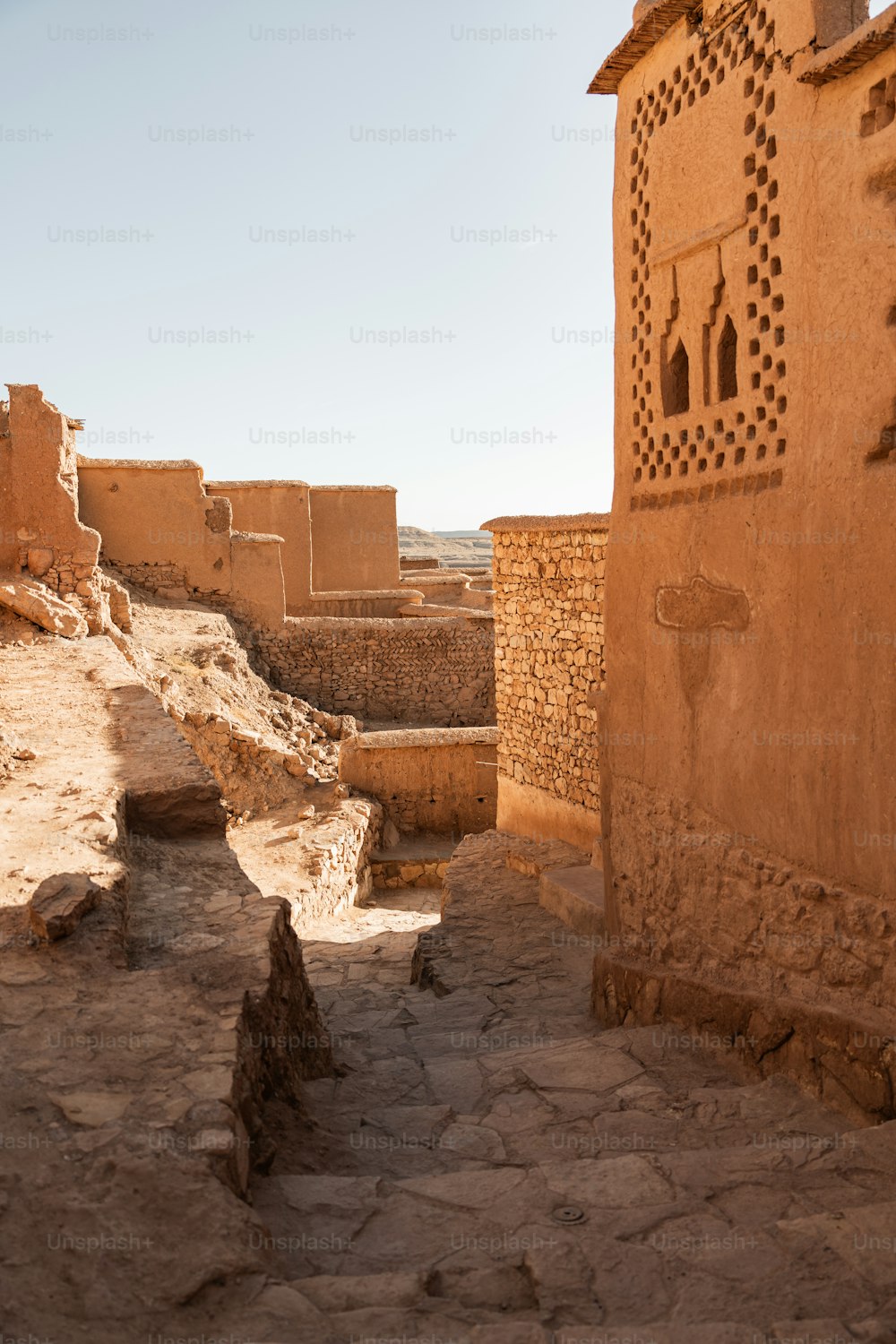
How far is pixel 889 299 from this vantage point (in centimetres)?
349

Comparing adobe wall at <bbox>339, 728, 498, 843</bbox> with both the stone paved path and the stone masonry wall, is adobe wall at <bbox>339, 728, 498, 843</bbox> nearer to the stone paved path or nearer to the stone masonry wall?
the stone masonry wall

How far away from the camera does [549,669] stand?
9.34m

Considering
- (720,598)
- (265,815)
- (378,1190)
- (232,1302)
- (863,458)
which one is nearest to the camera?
(232,1302)

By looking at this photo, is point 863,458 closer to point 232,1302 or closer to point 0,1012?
point 232,1302

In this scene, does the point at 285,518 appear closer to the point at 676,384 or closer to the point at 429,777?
the point at 429,777

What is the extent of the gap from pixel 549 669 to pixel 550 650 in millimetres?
186

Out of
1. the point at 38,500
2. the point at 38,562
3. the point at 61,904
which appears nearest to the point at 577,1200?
the point at 61,904

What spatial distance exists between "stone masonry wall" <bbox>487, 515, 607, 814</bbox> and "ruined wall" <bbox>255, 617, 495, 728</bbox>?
29.1 feet

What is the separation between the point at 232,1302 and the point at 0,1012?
1574 millimetres

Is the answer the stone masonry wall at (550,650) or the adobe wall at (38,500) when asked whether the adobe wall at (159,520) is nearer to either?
the adobe wall at (38,500)

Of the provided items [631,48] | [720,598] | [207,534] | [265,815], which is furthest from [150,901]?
[207,534]

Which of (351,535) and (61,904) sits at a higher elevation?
(351,535)

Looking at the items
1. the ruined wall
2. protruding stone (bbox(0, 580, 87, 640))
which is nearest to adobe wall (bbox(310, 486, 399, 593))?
the ruined wall

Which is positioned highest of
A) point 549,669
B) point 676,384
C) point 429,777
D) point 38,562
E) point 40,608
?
point 676,384
